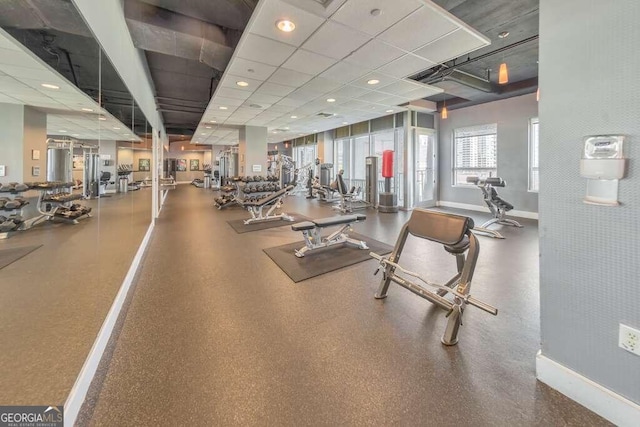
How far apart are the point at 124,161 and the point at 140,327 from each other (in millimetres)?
2441

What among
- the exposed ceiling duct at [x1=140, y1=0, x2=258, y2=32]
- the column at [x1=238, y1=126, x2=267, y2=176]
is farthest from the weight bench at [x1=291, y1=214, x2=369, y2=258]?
the column at [x1=238, y1=126, x2=267, y2=176]

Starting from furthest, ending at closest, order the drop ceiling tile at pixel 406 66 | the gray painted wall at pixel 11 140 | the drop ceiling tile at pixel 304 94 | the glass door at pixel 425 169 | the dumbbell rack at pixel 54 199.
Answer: the glass door at pixel 425 169
the drop ceiling tile at pixel 304 94
the drop ceiling tile at pixel 406 66
the dumbbell rack at pixel 54 199
the gray painted wall at pixel 11 140

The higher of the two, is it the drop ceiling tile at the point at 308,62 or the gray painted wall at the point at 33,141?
the drop ceiling tile at the point at 308,62

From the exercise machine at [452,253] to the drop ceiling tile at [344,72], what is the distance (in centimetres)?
310

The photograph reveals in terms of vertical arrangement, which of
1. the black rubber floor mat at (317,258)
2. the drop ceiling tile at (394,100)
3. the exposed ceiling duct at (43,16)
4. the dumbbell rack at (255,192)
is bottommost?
the black rubber floor mat at (317,258)

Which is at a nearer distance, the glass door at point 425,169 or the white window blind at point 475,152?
the white window blind at point 475,152

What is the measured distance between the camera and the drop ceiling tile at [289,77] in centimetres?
458

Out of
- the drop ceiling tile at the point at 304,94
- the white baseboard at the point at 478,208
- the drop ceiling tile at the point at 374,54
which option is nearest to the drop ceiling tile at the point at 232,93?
the drop ceiling tile at the point at 304,94

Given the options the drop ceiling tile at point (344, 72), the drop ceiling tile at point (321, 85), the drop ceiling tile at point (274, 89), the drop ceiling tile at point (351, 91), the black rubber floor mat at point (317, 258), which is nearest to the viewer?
the black rubber floor mat at point (317, 258)

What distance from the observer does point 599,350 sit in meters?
1.29

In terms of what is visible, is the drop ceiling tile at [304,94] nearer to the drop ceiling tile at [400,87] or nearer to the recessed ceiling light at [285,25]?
the drop ceiling tile at [400,87]

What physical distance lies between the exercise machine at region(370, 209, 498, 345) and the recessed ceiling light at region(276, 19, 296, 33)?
8.42 ft

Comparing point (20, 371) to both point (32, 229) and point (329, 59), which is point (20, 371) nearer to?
point (32, 229)

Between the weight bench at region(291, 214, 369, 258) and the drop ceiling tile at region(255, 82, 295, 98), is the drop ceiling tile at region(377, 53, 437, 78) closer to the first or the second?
the drop ceiling tile at region(255, 82, 295, 98)
